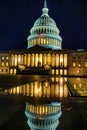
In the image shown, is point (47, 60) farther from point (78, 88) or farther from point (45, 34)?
point (78, 88)

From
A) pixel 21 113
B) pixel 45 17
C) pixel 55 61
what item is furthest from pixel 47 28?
pixel 21 113

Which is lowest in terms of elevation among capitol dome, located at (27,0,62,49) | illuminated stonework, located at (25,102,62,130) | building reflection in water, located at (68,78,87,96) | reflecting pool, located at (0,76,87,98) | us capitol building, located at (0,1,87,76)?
building reflection in water, located at (68,78,87,96)

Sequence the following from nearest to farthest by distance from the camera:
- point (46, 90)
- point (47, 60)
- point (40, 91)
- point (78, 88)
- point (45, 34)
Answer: point (40, 91) < point (46, 90) < point (78, 88) < point (47, 60) < point (45, 34)

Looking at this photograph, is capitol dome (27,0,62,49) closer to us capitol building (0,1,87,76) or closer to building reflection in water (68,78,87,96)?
us capitol building (0,1,87,76)

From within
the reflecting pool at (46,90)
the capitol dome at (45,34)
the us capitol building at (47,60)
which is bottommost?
the reflecting pool at (46,90)

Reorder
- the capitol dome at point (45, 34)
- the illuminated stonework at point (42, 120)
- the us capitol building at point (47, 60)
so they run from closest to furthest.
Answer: the illuminated stonework at point (42, 120) < the us capitol building at point (47, 60) < the capitol dome at point (45, 34)

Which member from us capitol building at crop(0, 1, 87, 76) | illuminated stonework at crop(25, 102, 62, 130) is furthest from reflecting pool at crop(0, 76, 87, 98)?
us capitol building at crop(0, 1, 87, 76)

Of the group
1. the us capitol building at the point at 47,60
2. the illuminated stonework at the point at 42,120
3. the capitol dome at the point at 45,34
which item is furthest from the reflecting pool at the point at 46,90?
the capitol dome at the point at 45,34

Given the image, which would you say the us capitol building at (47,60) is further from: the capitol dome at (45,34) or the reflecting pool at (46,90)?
the reflecting pool at (46,90)

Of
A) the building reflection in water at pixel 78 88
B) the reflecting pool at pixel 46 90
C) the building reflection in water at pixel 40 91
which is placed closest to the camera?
the building reflection in water at pixel 40 91

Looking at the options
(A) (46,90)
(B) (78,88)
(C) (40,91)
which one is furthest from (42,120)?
(B) (78,88)

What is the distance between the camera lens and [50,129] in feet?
18.1

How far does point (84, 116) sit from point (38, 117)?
1.43 meters

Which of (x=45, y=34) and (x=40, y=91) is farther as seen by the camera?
(x=45, y=34)
